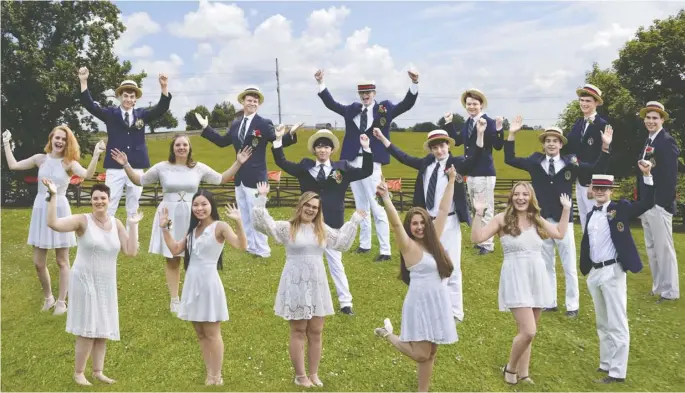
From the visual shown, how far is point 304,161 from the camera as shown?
9242mm

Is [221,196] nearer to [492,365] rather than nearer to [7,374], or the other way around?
[7,374]

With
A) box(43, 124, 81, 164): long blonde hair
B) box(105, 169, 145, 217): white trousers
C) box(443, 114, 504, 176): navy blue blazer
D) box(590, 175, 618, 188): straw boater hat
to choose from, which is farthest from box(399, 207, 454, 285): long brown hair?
box(43, 124, 81, 164): long blonde hair

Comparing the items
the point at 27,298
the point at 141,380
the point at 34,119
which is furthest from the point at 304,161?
the point at 34,119

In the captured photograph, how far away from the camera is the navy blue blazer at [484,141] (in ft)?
34.7

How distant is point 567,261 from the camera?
10.3m

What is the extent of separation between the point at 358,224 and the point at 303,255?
860 mm

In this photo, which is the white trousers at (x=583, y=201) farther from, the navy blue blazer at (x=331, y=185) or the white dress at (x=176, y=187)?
the white dress at (x=176, y=187)

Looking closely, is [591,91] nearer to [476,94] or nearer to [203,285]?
[476,94]

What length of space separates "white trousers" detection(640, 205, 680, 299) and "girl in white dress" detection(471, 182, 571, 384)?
5096mm

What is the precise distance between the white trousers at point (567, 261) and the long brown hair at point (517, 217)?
6.54ft

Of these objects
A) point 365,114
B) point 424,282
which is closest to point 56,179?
point 365,114

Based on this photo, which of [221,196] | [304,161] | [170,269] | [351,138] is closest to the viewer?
[304,161]

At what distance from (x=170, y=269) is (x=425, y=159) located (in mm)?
4674

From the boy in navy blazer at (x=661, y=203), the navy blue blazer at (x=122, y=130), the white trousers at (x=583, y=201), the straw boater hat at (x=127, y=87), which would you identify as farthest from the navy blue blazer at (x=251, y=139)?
the boy in navy blazer at (x=661, y=203)
